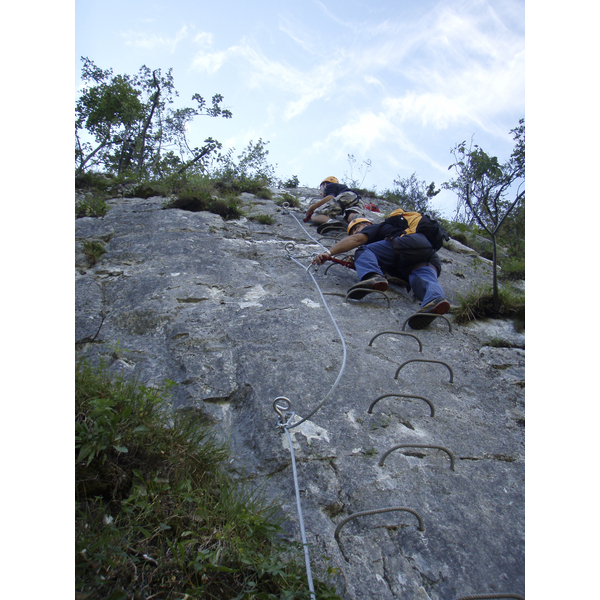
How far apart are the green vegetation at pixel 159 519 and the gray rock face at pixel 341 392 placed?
0.23 meters

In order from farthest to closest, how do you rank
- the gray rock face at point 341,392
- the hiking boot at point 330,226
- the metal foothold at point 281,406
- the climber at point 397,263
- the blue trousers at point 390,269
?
the hiking boot at point 330,226
the blue trousers at point 390,269
the climber at point 397,263
the metal foothold at point 281,406
the gray rock face at point 341,392

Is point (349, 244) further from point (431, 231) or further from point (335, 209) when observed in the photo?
point (335, 209)

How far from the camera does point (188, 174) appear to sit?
789cm

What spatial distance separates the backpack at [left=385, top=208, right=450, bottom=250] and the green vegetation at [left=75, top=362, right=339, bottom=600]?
3692 millimetres

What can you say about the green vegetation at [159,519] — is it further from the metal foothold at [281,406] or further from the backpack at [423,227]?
the backpack at [423,227]

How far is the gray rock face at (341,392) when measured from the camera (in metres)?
2.03

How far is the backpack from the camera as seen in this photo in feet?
16.3

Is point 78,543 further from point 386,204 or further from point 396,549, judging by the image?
point 386,204

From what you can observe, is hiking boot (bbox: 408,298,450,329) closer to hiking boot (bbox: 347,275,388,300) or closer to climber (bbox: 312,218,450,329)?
climber (bbox: 312,218,450,329)

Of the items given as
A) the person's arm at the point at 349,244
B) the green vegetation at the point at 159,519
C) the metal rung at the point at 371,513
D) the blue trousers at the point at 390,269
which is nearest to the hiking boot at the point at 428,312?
the blue trousers at the point at 390,269

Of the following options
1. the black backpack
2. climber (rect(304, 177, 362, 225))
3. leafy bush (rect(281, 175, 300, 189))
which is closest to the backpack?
→ the black backpack

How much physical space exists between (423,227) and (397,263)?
0.55 meters

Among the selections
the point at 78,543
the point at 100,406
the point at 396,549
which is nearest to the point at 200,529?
the point at 78,543

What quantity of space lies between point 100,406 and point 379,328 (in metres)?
2.83
